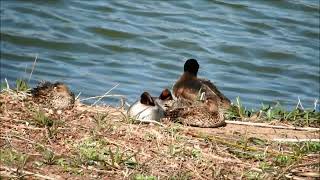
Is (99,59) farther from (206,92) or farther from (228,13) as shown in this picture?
(206,92)

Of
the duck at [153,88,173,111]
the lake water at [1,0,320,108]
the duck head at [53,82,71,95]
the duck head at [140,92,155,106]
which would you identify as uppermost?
the duck head at [140,92,155,106]

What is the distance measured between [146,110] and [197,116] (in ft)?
1.74

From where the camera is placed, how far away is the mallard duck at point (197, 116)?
8.43 m

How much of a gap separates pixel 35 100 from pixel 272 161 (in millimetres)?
2403

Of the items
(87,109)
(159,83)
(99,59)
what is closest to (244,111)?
(87,109)

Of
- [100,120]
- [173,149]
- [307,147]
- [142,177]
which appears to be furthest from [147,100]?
[142,177]

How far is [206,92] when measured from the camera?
10.4m

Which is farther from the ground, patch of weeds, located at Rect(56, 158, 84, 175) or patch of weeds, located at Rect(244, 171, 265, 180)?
patch of weeds, located at Rect(244, 171, 265, 180)

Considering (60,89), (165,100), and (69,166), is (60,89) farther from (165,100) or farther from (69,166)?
(69,166)

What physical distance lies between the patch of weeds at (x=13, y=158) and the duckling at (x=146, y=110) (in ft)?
5.27

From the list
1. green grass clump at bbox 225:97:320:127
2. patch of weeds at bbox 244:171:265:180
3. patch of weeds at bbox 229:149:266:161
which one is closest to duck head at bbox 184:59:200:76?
green grass clump at bbox 225:97:320:127

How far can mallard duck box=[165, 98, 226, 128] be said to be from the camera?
8.43 meters

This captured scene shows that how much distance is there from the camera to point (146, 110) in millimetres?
8242

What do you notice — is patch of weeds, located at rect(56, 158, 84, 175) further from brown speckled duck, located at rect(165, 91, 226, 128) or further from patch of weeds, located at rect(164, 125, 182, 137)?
brown speckled duck, located at rect(165, 91, 226, 128)
